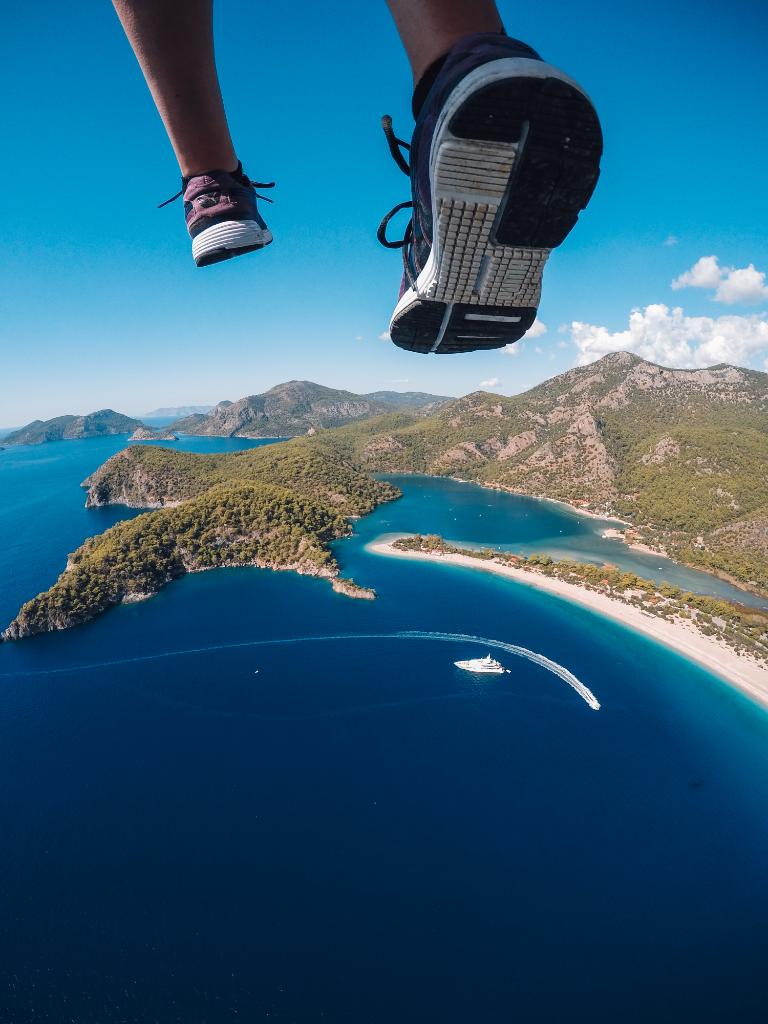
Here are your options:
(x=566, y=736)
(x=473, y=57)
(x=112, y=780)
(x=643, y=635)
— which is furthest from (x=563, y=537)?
(x=473, y=57)

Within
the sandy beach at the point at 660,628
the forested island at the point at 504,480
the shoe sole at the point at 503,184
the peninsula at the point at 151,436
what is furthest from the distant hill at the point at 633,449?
the peninsula at the point at 151,436

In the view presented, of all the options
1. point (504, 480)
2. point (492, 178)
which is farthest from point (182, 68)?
point (504, 480)

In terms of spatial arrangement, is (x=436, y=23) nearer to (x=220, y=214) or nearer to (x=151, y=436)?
(x=220, y=214)

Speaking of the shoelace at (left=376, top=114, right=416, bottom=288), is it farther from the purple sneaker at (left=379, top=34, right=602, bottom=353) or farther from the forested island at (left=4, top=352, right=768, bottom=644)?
the forested island at (left=4, top=352, right=768, bottom=644)

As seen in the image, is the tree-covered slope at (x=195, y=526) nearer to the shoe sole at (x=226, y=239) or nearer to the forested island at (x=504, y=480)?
the forested island at (x=504, y=480)

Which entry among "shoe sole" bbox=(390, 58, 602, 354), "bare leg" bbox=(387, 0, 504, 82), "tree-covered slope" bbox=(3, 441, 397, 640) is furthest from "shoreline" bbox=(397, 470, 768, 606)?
"bare leg" bbox=(387, 0, 504, 82)
